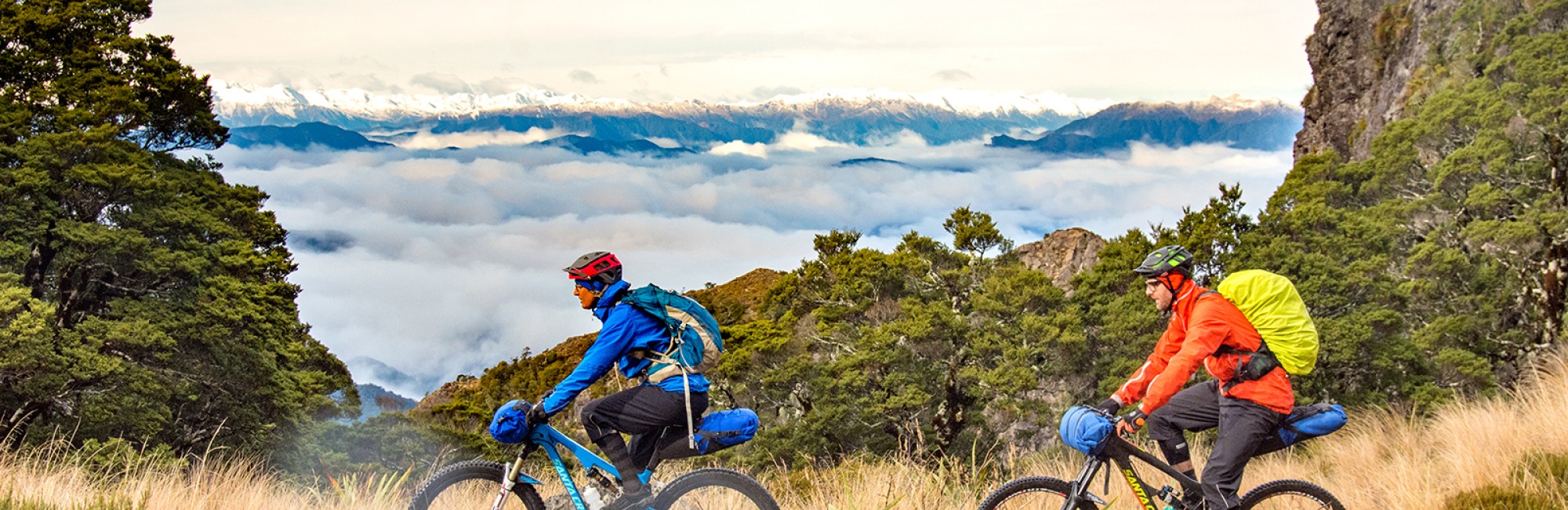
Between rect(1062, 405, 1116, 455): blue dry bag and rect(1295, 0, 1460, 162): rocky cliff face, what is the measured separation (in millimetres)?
41820

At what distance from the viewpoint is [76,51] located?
976 inches

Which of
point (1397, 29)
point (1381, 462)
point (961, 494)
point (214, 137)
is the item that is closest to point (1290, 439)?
point (961, 494)

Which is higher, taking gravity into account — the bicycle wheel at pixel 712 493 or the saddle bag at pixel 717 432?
the saddle bag at pixel 717 432

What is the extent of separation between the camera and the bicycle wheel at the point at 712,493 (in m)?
4.82

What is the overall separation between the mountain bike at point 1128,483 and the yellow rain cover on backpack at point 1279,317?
0.61m

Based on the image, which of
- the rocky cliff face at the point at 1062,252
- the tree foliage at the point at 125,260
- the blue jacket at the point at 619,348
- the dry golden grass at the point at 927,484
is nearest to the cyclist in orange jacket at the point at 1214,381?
the dry golden grass at the point at 927,484

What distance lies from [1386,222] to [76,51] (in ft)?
112

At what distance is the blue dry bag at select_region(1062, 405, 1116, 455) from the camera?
181 inches

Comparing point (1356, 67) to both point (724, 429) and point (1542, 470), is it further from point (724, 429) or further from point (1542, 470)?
point (724, 429)

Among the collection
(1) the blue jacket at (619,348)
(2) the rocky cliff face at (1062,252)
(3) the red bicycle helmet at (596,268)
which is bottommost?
(2) the rocky cliff face at (1062,252)

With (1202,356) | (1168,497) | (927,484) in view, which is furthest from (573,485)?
(1202,356)

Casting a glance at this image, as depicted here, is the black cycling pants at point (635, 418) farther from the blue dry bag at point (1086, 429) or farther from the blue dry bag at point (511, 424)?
the blue dry bag at point (1086, 429)

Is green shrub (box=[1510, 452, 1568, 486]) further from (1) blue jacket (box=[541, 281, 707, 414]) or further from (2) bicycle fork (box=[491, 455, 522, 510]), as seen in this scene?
(2) bicycle fork (box=[491, 455, 522, 510])

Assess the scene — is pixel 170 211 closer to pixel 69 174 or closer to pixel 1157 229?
pixel 69 174
